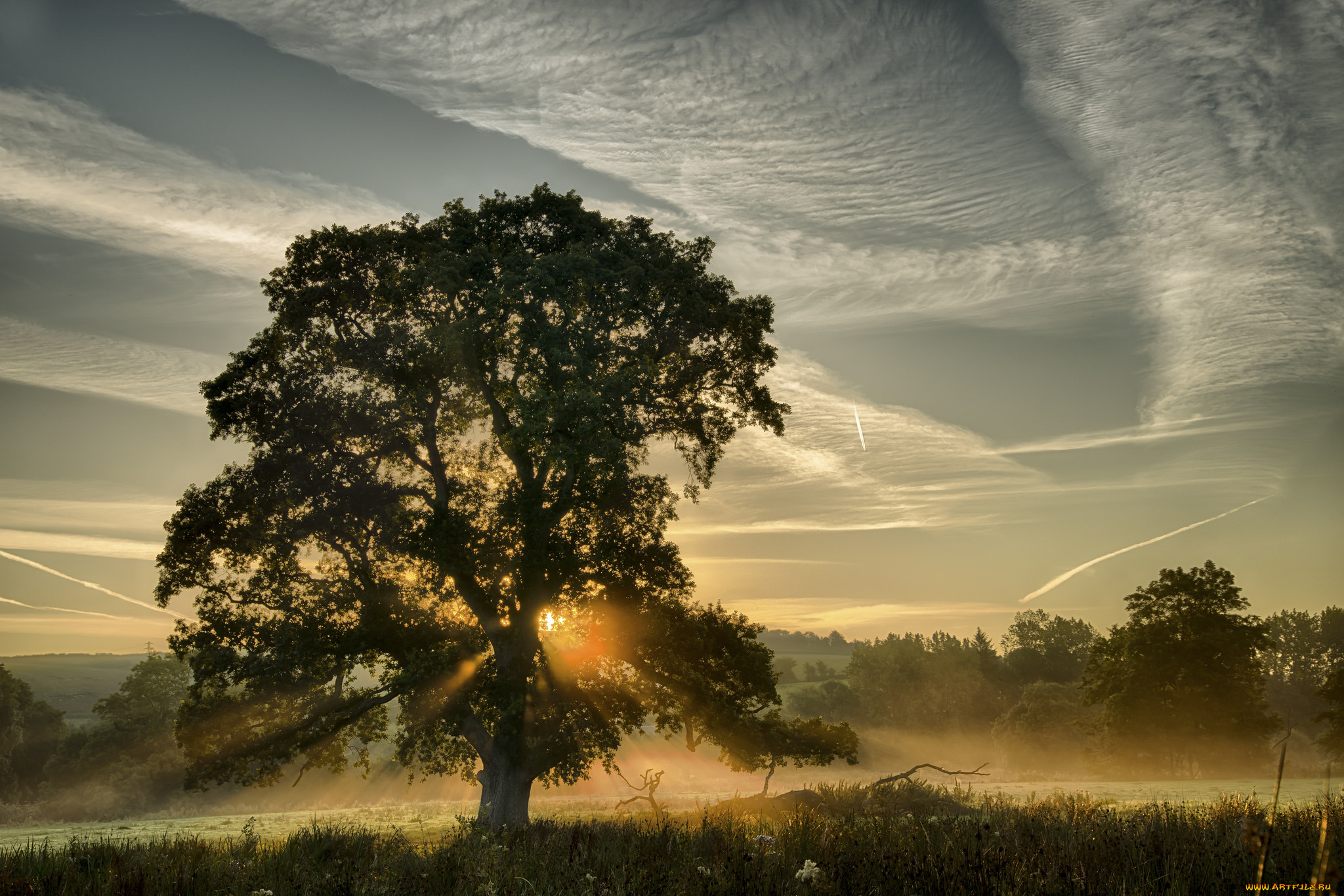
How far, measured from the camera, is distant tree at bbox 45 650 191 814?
5703cm

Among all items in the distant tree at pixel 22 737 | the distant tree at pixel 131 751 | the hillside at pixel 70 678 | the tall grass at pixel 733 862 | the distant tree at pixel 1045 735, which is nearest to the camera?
the tall grass at pixel 733 862

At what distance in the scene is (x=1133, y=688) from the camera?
1928 inches

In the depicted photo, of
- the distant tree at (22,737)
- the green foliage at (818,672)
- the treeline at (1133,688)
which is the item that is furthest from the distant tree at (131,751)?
the green foliage at (818,672)

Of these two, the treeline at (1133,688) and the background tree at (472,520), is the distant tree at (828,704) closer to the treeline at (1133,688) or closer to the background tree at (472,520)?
the treeline at (1133,688)

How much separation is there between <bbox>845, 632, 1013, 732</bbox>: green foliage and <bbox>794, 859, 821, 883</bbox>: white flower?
3909 inches

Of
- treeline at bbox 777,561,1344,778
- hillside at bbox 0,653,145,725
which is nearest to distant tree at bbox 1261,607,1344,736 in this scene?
treeline at bbox 777,561,1344,778

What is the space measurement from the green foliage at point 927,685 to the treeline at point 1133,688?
16 centimetres

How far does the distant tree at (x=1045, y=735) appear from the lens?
7438 cm

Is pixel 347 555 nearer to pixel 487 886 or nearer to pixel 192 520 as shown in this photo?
pixel 192 520

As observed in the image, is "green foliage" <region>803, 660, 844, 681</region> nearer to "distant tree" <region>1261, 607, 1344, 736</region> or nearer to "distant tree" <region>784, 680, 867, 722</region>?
"distant tree" <region>784, 680, 867, 722</region>

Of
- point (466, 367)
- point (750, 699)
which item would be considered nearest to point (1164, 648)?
point (750, 699)

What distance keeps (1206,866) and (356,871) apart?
328 inches

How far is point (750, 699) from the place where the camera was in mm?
22516

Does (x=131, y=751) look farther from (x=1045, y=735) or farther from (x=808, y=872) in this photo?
(x=1045, y=735)
